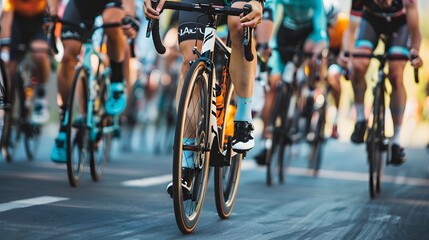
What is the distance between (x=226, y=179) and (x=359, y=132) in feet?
8.49

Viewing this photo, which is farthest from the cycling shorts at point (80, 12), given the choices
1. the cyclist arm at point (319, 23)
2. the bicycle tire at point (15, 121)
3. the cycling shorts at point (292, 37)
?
the cycling shorts at point (292, 37)

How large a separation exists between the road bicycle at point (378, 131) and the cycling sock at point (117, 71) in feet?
7.06

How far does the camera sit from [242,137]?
620 centimetres

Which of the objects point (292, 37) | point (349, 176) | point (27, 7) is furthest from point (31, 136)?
point (349, 176)

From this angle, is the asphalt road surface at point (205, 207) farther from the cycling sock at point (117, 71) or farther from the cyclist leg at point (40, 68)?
the cycling sock at point (117, 71)

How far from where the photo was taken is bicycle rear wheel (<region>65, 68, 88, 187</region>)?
25.2ft

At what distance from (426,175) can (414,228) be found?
5925 millimetres

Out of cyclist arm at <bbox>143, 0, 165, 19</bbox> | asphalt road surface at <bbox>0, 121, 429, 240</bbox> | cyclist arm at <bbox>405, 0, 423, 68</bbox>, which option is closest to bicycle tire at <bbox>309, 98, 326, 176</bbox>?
asphalt road surface at <bbox>0, 121, 429, 240</bbox>

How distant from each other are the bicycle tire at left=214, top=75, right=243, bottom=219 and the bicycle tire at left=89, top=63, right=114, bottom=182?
1.97 m

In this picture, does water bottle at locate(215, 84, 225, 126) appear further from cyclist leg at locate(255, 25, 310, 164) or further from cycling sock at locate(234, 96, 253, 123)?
cyclist leg at locate(255, 25, 310, 164)

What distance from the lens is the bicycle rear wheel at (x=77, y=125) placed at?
25.2 feet

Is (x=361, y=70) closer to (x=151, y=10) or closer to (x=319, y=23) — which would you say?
(x=319, y=23)

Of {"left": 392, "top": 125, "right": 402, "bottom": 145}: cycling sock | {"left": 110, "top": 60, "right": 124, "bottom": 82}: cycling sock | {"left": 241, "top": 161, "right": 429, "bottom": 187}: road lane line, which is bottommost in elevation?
{"left": 241, "top": 161, "right": 429, "bottom": 187}: road lane line

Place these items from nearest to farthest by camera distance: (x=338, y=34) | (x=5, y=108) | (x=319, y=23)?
(x=5, y=108), (x=319, y=23), (x=338, y=34)
